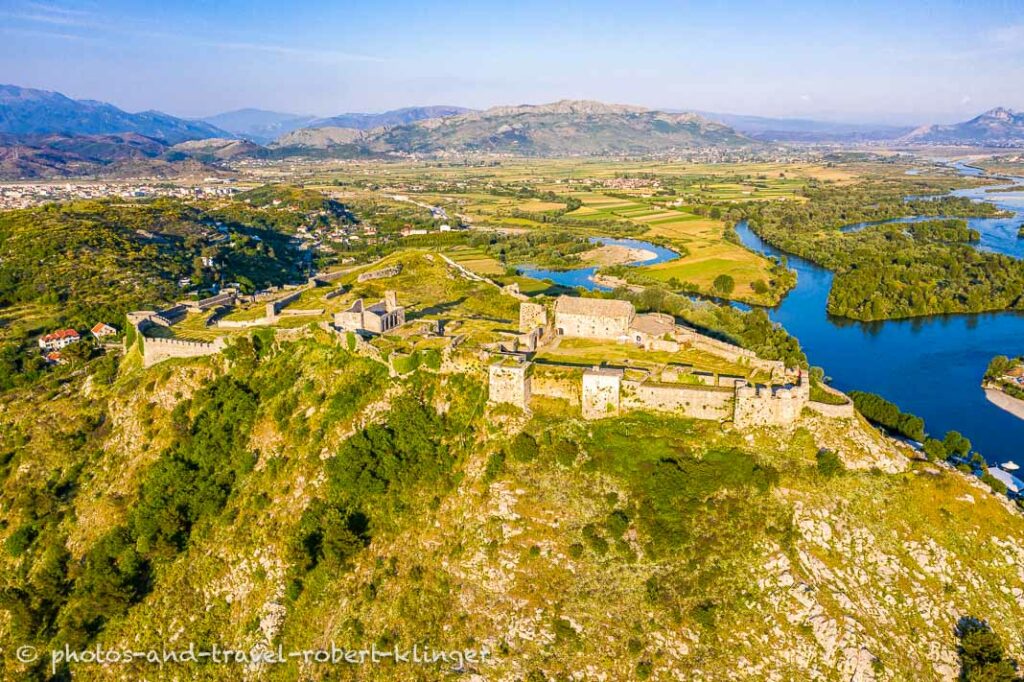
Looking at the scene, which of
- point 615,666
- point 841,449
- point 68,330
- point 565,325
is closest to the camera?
point 615,666

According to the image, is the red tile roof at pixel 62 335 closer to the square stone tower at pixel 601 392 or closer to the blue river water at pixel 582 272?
the square stone tower at pixel 601 392

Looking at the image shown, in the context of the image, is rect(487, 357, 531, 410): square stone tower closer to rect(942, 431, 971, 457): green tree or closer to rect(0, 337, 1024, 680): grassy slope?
rect(0, 337, 1024, 680): grassy slope

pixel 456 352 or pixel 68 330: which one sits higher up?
pixel 456 352

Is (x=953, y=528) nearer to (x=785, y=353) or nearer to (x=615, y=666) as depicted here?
(x=615, y=666)

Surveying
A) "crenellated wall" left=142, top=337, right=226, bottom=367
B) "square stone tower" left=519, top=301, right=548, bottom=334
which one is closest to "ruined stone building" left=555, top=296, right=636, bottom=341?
"square stone tower" left=519, top=301, right=548, bottom=334

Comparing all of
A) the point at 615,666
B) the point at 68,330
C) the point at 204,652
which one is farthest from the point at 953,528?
the point at 68,330

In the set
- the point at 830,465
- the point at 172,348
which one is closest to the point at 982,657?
the point at 830,465
